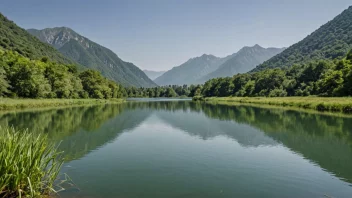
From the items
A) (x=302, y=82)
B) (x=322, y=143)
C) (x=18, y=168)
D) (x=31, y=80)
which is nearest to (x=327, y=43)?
(x=302, y=82)

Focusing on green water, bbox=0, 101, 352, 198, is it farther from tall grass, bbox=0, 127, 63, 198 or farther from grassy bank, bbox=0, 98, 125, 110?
grassy bank, bbox=0, 98, 125, 110

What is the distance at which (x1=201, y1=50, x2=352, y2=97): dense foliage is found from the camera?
6280cm

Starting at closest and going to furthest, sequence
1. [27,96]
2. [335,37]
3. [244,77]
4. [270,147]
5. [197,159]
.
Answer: [197,159] < [270,147] < [27,96] < [244,77] < [335,37]

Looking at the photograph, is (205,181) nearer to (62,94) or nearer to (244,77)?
(62,94)

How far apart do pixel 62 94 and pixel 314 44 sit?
171 meters

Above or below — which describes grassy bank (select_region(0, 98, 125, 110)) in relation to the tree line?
below

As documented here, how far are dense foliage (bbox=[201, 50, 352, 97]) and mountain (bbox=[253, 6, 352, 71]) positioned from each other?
50.0 metres

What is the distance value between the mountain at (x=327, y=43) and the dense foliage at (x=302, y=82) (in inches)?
1967

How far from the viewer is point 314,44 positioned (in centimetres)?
18300

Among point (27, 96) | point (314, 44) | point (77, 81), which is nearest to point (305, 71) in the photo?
point (77, 81)

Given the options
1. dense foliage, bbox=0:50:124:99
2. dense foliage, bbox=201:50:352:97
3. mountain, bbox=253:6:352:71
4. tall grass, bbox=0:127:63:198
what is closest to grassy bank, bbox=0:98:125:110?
dense foliage, bbox=0:50:124:99

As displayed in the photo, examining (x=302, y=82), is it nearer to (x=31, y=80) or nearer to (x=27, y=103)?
(x=31, y=80)

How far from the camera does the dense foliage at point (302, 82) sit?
206 ft

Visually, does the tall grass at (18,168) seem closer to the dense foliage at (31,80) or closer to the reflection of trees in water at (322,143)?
the reflection of trees in water at (322,143)
